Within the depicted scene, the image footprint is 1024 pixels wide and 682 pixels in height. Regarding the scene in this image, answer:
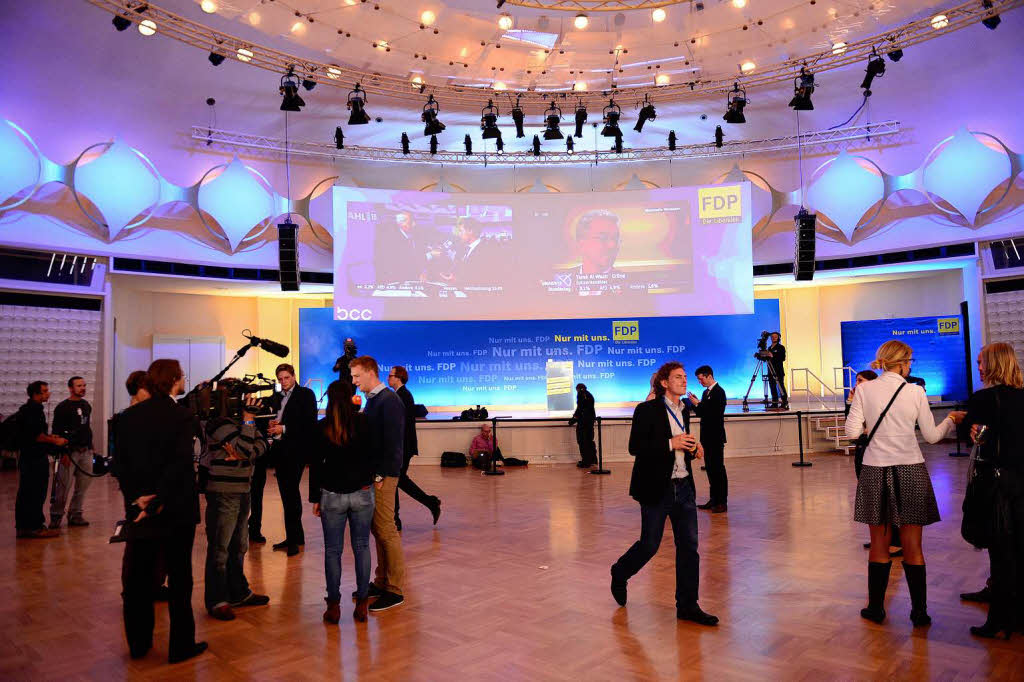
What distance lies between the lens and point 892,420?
3.67 metres

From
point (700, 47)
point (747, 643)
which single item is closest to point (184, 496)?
point (747, 643)

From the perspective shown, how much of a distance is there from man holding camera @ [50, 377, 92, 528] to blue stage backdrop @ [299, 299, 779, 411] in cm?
843

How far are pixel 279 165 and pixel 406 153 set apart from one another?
2552 mm

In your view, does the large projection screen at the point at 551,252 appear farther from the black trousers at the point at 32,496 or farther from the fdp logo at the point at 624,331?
the black trousers at the point at 32,496

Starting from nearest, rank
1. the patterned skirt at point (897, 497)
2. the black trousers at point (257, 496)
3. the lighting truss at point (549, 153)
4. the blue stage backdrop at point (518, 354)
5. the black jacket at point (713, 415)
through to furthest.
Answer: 1. the patterned skirt at point (897, 497)
2. the black trousers at point (257, 496)
3. the black jacket at point (713, 415)
4. the lighting truss at point (549, 153)
5. the blue stage backdrop at point (518, 354)

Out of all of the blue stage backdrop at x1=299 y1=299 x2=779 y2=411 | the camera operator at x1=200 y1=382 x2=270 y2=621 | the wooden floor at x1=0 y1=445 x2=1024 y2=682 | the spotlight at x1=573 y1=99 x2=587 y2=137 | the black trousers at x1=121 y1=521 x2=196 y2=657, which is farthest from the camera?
the blue stage backdrop at x1=299 y1=299 x2=779 y2=411

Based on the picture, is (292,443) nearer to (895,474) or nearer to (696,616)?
(696,616)

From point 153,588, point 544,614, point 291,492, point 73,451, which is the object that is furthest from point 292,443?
point 544,614

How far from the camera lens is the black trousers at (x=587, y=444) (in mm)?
11047

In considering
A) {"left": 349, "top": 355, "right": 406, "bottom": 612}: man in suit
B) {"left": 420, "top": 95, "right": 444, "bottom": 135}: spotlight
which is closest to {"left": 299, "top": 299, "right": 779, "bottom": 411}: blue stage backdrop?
{"left": 420, "top": 95, "right": 444, "bottom": 135}: spotlight

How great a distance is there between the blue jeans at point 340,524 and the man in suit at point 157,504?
694 millimetres

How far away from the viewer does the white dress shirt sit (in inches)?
143

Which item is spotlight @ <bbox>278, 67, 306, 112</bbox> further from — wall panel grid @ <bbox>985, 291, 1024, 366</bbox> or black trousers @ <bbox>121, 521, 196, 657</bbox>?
wall panel grid @ <bbox>985, 291, 1024, 366</bbox>

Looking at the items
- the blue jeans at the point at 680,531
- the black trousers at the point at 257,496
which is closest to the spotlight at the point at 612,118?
the black trousers at the point at 257,496
